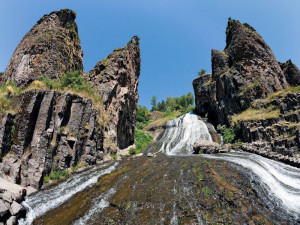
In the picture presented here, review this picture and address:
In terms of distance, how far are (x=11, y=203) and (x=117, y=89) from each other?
1777 centimetres

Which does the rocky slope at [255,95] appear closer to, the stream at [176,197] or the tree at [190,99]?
the stream at [176,197]

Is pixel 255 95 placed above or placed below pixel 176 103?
below

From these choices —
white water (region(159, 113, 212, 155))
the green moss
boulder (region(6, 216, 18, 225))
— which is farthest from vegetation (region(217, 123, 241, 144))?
boulder (region(6, 216, 18, 225))

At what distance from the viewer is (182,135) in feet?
94.9

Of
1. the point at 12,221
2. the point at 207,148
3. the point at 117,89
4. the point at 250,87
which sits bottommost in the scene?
the point at 12,221

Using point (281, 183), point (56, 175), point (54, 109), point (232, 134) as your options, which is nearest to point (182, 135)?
point (232, 134)

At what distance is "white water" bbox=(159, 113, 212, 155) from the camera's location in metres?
23.5

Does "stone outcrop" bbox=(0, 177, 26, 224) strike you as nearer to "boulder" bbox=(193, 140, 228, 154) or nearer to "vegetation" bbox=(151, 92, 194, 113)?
"boulder" bbox=(193, 140, 228, 154)

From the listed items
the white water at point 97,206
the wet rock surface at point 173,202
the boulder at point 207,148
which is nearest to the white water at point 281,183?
the wet rock surface at point 173,202

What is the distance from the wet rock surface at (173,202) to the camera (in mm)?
6281

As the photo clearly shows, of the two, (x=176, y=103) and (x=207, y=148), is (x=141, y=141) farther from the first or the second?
(x=176, y=103)

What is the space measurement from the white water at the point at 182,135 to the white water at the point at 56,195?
13050 mm

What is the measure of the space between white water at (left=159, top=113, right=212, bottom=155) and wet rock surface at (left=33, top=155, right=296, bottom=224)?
505 inches

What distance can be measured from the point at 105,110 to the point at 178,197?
1427cm
